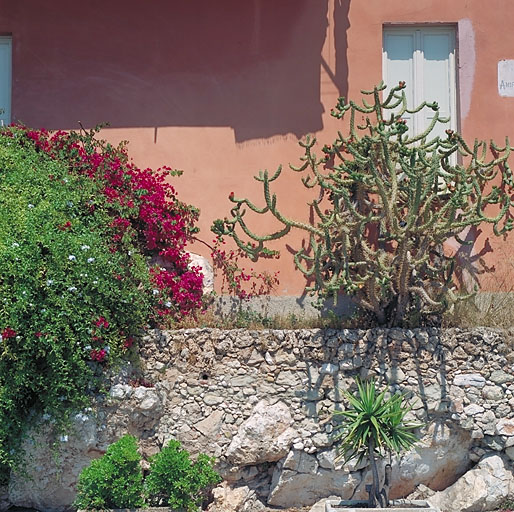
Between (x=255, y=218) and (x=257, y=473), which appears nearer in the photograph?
(x=257, y=473)

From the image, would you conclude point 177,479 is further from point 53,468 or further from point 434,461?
point 434,461

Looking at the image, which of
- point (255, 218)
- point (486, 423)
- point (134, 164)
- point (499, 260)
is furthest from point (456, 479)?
point (134, 164)

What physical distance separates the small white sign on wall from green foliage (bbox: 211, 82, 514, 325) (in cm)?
71

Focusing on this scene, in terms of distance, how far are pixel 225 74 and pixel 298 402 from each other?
4021 mm

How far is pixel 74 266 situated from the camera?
26.9 feet

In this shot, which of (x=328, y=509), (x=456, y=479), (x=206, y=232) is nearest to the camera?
(x=328, y=509)

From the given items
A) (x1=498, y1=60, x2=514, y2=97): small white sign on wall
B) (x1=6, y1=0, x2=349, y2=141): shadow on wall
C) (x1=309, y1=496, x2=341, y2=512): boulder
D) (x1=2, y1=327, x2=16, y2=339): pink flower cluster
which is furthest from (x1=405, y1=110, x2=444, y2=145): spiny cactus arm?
(x1=2, y1=327, x2=16, y2=339): pink flower cluster

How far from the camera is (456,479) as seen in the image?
8.88 metres

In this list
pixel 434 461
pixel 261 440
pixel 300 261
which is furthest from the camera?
pixel 300 261

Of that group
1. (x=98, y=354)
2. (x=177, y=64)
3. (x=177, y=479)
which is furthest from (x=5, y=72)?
(x=177, y=479)

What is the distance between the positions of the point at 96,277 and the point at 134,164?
2005 millimetres

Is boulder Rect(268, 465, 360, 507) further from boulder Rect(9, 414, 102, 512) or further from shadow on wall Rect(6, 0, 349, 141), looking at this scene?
shadow on wall Rect(6, 0, 349, 141)

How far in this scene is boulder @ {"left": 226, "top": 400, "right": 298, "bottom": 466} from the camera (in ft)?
27.8

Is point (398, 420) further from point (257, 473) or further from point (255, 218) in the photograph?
point (255, 218)
